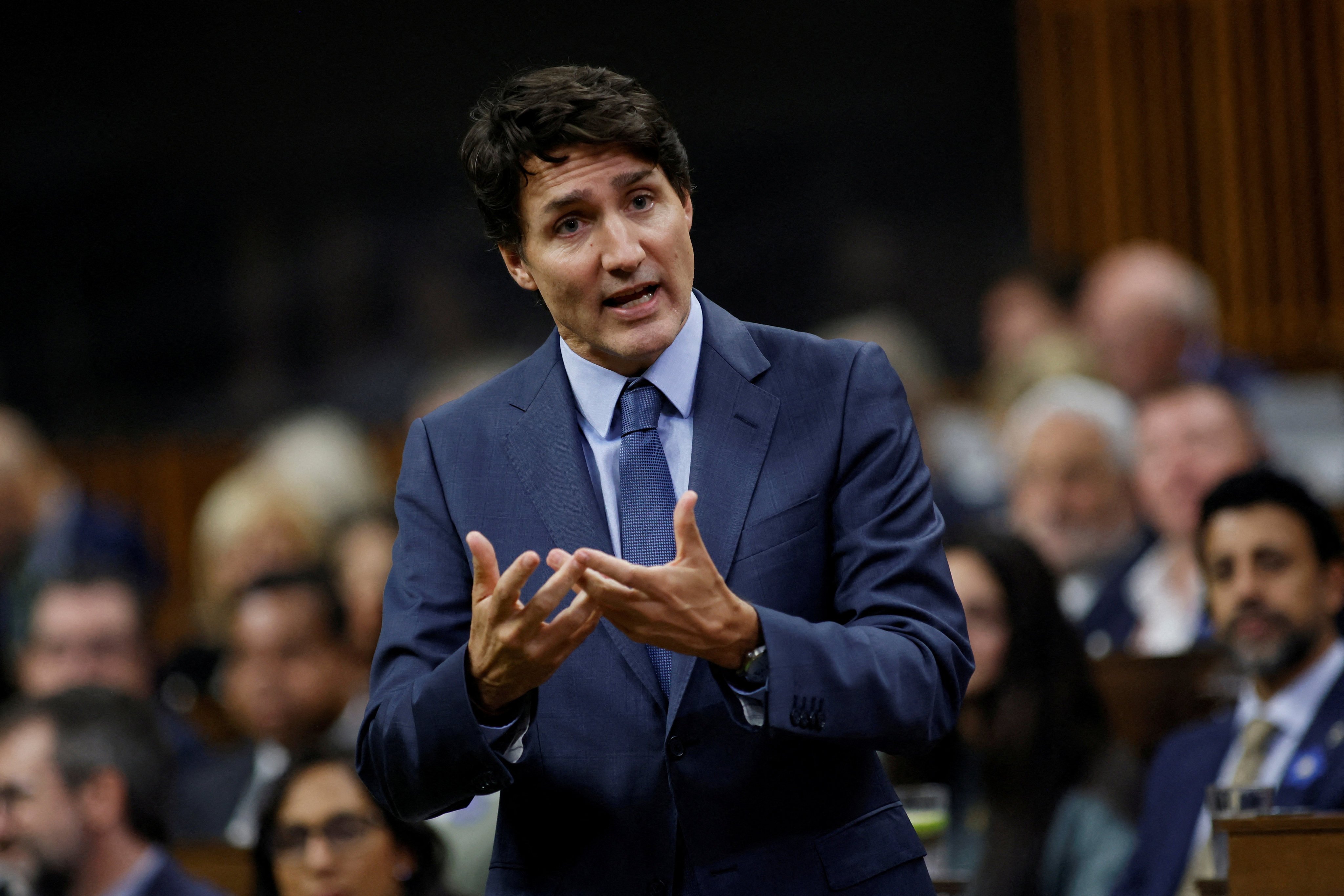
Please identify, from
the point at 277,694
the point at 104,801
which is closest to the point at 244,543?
the point at 277,694

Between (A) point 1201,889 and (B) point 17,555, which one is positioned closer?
(A) point 1201,889

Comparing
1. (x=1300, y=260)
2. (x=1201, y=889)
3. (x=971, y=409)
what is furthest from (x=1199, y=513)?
(x=1300, y=260)

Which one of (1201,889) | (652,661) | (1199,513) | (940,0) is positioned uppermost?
(940,0)

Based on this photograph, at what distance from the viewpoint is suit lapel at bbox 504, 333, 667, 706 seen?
164 cm

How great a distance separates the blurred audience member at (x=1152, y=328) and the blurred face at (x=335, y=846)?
297 cm

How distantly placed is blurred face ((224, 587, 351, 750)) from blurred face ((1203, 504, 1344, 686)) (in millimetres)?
2155

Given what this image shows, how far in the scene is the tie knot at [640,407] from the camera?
171 centimetres

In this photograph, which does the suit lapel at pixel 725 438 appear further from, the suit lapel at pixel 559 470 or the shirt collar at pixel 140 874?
the shirt collar at pixel 140 874

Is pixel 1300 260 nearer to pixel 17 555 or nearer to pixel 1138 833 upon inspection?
pixel 1138 833

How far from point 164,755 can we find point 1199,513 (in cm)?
215

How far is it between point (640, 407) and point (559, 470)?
10 cm

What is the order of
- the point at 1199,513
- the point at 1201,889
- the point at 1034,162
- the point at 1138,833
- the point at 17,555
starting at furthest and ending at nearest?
the point at 1034,162 < the point at 17,555 < the point at 1199,513 < the point at 1138,833 < the point at 1201,889

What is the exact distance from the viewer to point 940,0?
785cm

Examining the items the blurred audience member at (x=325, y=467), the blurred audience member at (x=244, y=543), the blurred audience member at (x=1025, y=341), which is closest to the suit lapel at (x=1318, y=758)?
the blurred audience member at (x=1025, y=341)
